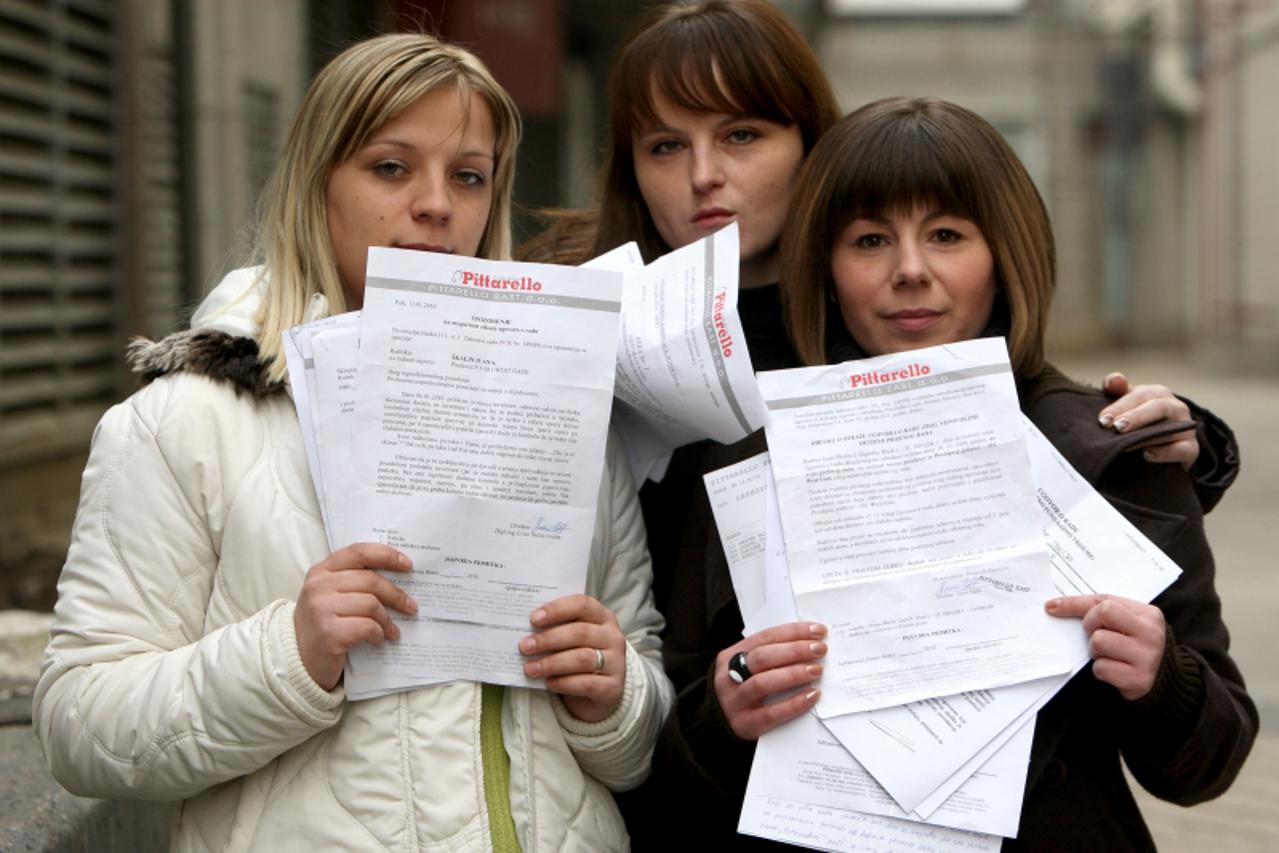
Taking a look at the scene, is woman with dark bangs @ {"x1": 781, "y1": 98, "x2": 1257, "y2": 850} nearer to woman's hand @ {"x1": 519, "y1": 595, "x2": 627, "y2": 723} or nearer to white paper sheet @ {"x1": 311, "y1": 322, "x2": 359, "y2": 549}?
woman's hand @ {"x1": 519, "y1": 595, "x2": 627, "y2": 723}

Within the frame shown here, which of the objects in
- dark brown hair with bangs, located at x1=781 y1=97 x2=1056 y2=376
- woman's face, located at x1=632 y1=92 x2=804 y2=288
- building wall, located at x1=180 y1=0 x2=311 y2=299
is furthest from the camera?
building wall, located at x1=180 y1=0 x2=311 y2=299

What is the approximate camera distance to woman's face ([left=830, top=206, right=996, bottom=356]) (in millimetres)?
2104

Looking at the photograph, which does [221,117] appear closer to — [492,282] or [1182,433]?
[492,282]

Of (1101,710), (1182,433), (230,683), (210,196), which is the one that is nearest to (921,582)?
(1101,710)

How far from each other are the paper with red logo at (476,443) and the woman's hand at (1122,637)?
1.97 ft

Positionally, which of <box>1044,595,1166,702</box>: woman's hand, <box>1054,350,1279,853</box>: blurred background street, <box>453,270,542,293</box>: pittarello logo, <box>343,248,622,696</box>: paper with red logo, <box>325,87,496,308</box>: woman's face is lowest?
<box>1054,350,1279,853</box>: blurred background street

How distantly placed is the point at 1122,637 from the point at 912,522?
279 millimetres

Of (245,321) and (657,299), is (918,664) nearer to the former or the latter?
(657,299)

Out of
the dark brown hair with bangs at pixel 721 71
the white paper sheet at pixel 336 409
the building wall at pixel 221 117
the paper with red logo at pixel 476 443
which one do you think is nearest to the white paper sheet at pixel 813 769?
the paper with red logo at pixel 476 443

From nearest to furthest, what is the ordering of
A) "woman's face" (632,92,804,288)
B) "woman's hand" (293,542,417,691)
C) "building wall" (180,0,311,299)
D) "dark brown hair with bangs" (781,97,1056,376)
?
"woman's hand" (293,542,417,691)
"dark brown hair with bangs" (781,97,1056,376)
"woman's face" (632,92,804,288)
"building wall" (180,0,311,299)

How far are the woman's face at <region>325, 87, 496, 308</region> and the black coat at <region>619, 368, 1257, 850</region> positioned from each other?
0.51m

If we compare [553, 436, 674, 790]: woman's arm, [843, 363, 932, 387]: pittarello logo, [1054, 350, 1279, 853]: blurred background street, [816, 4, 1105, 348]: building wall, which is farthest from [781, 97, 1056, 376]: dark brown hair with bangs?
[816, 4, 1105, 348]: building wall

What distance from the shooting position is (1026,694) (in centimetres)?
189

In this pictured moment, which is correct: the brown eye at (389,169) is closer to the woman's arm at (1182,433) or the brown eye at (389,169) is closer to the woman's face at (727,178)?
the woman's face at (727,178)
